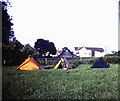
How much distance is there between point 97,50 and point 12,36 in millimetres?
70671

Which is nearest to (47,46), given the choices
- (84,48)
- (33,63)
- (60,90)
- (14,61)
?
(84,48)

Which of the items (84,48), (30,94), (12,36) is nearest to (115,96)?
(30,94)

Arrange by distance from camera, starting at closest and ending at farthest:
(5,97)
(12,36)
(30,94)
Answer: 1. (5,97)
2. (30,94)
3. (12,36)

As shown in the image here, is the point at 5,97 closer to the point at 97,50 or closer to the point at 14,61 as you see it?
the point at 14,61

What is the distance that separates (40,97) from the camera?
9.83 m

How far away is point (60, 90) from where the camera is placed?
11.5m

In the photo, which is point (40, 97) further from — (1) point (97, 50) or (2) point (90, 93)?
(1) point (97, 50)

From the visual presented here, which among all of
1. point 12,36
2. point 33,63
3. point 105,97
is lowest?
A: point 105,97

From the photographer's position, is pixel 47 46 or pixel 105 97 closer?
pixel 105 97

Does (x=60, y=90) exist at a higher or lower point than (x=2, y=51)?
lower

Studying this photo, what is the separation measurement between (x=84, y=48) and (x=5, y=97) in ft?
329

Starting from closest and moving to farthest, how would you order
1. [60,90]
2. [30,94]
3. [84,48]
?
[30,94] → [60,90] → [84,48]

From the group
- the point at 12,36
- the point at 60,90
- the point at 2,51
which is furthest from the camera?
the point at 12,36

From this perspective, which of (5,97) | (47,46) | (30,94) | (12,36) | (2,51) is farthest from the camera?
(47,46)
